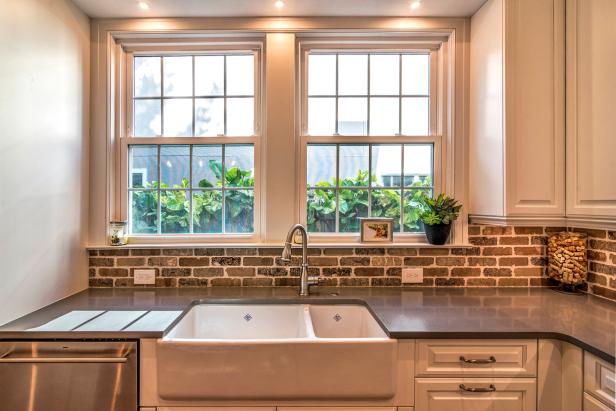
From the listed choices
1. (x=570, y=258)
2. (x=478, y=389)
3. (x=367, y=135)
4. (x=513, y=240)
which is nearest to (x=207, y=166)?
(x=367, y=135)

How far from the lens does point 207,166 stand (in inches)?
87.9

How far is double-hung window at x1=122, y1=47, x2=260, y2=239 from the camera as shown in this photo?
2223 mm

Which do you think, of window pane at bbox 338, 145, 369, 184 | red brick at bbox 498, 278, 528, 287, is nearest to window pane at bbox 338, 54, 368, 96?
window pane at bbox 338, 145, 369, 184

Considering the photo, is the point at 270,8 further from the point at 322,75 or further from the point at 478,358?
the point at 478,358

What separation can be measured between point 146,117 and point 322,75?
3.97 feet

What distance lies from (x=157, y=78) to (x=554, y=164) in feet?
8.04

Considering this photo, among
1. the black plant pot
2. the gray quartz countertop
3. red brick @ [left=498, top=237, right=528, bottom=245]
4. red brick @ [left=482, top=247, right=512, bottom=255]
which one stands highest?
the black plant pot

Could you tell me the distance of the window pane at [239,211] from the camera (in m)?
2.22

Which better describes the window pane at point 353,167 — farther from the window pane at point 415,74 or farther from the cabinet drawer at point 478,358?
the cabinet drawer at point 478,358

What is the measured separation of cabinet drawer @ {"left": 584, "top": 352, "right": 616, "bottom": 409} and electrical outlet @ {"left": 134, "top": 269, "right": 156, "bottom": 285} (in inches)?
85.4

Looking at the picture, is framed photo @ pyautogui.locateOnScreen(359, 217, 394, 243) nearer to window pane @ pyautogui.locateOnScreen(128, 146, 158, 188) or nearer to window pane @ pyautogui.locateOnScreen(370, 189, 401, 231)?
window pane @ pyautogui.locateOnScreen(370, 189, 401, 231)

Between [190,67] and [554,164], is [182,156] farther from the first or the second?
[554,164]

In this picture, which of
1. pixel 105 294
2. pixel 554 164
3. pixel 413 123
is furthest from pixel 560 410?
pixel 105 294

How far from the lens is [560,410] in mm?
1364
